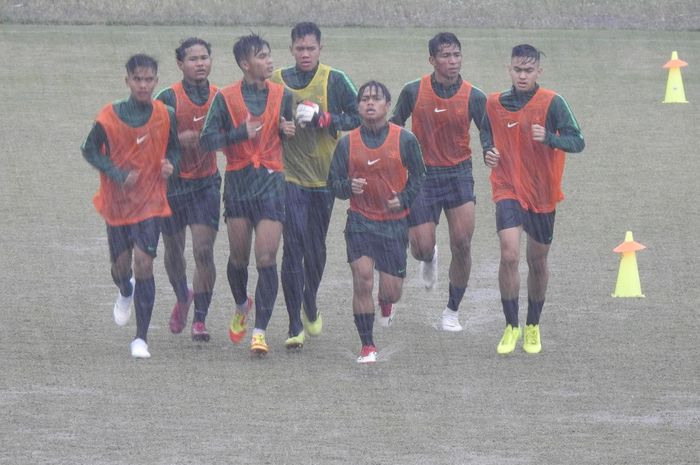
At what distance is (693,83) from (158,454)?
20782 millimetres

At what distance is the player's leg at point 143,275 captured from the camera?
9328mm

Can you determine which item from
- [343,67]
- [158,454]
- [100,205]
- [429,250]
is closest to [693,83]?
[343,67]

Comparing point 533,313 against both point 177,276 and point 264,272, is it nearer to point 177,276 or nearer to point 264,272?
point 264,272

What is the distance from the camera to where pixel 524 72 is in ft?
31.1

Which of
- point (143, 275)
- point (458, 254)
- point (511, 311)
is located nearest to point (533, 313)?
point (511, 311)

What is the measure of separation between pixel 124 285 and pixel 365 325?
1754 mm

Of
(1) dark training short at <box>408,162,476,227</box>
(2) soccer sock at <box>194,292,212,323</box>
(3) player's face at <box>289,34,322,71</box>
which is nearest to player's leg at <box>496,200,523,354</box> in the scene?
(1) dark training short at <box>408,162,476,227</box>

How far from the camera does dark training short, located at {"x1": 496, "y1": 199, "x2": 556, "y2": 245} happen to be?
9586mm

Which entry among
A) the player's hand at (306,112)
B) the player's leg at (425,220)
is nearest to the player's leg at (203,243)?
the player's hand at (306,112)

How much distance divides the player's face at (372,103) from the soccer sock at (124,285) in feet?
6.58

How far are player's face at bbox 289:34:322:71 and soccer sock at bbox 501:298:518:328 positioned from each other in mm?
2044

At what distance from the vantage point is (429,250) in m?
10.7

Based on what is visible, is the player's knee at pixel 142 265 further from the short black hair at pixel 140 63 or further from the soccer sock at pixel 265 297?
the short black hair at pixel 140 63

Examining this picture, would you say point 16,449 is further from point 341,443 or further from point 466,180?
point 466,180
